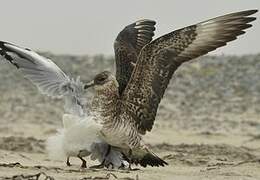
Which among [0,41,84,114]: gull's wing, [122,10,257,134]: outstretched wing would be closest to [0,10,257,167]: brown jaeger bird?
[122,10,257,134]: outstretched wing

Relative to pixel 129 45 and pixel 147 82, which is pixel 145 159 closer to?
pixel 147 82

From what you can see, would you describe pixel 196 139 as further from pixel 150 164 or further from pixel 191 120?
pixel 150 164

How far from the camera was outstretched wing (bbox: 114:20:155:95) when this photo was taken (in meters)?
8.11

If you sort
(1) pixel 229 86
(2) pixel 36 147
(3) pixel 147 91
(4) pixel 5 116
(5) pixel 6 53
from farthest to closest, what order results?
(1) pixel 229 86 < (4) pixel 5 116 < (2) pixel 36 147 < (5) pixel 6 53 < (3) pixel 147 91

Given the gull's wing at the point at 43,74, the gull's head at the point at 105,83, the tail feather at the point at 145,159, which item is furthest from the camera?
the gull's wing at the point at 43,74

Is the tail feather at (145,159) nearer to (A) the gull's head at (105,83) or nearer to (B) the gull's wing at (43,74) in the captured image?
(A) the gull's head at (105,83)

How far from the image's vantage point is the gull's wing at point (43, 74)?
795 centimetres

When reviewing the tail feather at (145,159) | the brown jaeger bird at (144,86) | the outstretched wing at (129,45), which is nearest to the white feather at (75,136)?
the brown jaeger bird at (144,86)

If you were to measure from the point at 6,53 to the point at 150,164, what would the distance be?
1.86m

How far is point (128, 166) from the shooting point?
767cm

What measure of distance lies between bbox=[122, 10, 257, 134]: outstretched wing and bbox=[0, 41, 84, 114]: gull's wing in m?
0.74

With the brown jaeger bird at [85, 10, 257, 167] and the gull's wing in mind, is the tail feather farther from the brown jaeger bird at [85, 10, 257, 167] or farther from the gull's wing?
the gull's wing

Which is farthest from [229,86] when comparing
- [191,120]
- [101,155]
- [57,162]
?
[101,155]

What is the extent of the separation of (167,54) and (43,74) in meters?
1.45
